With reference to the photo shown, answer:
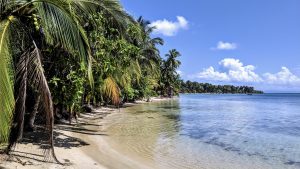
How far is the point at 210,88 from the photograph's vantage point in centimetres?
15162

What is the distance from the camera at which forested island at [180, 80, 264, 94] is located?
136 metres

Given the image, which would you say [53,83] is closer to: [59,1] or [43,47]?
[43,47]

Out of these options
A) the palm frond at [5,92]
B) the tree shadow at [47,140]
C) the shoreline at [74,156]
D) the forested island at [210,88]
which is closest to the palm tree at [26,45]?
the palm frond at [5,92]

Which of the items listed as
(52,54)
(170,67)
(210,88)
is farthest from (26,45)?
(210,88)

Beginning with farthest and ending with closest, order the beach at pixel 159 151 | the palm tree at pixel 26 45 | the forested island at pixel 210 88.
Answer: the forested island at pixel 210 88 → the beach at pixel 159 151 → the palm tree at pixel 26 45

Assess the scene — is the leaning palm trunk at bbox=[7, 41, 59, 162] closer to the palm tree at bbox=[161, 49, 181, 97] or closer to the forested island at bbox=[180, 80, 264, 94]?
the palm tree at bbox=[161, 49, 181, 97]

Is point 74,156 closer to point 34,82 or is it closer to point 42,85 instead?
point 34,82

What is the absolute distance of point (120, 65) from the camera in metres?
12.4

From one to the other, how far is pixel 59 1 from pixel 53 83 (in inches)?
123

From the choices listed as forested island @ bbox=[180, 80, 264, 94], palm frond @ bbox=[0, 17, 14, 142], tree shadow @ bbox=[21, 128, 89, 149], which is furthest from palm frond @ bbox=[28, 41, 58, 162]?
forested island @ bbox=[180, 80, 264, 94]

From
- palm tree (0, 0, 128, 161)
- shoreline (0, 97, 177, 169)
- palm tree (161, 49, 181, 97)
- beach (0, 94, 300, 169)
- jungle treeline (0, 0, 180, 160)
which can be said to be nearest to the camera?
palm tree (0, 0, 128, 161)

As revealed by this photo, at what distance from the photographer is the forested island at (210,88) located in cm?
13650

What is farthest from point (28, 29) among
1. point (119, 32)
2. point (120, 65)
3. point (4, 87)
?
point (120, 65)

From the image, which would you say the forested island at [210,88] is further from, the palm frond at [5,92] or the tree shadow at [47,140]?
the palm frond at [5,92]
